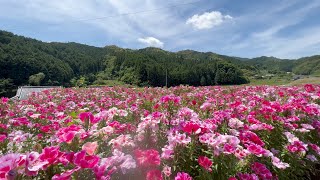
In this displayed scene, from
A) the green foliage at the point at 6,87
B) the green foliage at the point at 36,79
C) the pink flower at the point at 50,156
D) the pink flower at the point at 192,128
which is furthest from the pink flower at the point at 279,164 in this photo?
the green foliage at the point at 36,79

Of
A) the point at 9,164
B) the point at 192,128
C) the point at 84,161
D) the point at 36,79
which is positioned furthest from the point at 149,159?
the point at 36,79

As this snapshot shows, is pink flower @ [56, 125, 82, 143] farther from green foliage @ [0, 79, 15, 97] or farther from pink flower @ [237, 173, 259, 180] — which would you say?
green foliage @ [0, 79, 15, 97]

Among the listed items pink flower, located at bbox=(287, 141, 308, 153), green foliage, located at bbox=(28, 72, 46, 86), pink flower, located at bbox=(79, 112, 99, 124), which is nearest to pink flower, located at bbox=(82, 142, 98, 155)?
pink flower, located at bbox=(79, 112, 99, 124)

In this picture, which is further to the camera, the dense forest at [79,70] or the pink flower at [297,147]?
the dense forest at [79,70]

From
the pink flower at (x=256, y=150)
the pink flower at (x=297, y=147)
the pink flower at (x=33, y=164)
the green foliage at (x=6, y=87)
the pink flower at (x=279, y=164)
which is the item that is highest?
the pink flower at (x=33, y=164)

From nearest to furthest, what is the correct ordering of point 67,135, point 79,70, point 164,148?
point 67,135 → point 164,148 → point 79,70

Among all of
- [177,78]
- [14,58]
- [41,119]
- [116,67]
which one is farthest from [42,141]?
[116,67]

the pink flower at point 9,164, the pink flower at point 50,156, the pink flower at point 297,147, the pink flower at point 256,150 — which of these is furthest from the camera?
the pink flower at point 297,147

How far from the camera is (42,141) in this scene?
10.7 ft

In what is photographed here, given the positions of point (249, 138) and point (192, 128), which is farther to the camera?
point (249, 138)

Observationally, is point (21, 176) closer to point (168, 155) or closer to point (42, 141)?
point (168, 155)

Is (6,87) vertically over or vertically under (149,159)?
under

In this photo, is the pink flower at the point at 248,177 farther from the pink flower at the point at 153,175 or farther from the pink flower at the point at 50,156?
the pink flower at the point at 50,156

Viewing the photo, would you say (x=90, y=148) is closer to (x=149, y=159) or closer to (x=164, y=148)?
(x=149, y=159)
